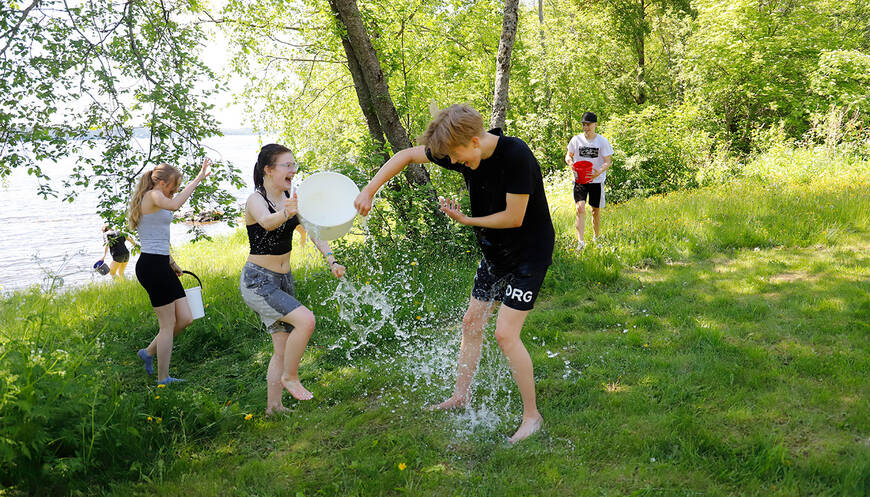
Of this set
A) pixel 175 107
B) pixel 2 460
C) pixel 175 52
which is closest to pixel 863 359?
pixel 2 460

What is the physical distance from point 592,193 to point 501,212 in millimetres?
5065

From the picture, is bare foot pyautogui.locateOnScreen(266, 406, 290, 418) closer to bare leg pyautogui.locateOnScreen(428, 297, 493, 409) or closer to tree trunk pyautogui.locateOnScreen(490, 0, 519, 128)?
bare leg pyautogui.locateOnScreen(428, 297, 493, 409)

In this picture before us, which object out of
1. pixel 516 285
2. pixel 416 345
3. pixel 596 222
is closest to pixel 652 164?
pixel 596 222

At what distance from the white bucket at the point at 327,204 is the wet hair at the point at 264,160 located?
338 millimetres

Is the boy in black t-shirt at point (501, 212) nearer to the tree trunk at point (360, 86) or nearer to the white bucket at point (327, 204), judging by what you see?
the white bucket at point (327, 204)

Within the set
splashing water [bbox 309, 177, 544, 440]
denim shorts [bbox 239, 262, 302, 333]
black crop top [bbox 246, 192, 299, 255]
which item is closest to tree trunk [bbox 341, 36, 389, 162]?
splashing water [bbox 309, 177, 544, 440]

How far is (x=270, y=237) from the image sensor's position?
367cm

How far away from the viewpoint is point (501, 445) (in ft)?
10.8

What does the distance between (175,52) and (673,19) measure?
23.6m

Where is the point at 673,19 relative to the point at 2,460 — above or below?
above

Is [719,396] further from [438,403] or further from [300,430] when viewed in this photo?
[300,430]

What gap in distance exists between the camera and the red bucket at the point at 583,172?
25.4 ft

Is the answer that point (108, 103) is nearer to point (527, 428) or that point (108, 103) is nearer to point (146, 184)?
point (146, 184)

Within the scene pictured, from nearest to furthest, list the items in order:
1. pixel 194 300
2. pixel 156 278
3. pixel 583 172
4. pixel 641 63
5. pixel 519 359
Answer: pixel 519 359
pixel 156 278
pixel 194 300
pixel 583 172
pixel 641 63
